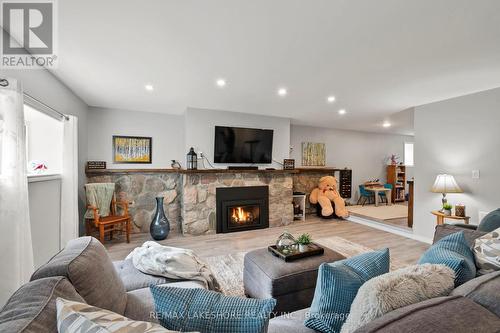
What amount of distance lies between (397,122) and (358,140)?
145 centimetres

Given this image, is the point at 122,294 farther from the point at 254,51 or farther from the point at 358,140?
the point at 358,140

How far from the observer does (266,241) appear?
3695 mm

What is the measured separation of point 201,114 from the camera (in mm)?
4090

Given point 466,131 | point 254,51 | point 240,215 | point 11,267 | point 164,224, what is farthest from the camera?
point 240,215

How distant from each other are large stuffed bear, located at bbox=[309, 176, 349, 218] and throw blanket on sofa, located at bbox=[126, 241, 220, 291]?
4.09 meters

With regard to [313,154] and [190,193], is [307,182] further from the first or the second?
[190,193]

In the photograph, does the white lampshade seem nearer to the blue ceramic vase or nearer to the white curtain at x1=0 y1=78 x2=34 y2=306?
the blue ceramic vase

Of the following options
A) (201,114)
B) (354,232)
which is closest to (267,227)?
(354,232)

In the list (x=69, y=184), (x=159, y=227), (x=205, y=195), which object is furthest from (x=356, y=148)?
(x=69, y=184)

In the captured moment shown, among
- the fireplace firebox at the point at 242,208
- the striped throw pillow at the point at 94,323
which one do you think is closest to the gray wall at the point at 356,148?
the fireplace firebox at the point at 242,208

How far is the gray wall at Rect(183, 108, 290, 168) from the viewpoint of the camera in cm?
404

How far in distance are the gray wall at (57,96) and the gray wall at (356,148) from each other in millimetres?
4400

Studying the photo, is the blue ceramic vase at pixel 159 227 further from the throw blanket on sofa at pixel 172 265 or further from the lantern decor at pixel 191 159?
the throw blanket on sofa at pixel 172 265

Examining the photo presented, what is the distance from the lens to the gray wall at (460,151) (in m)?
2.98
